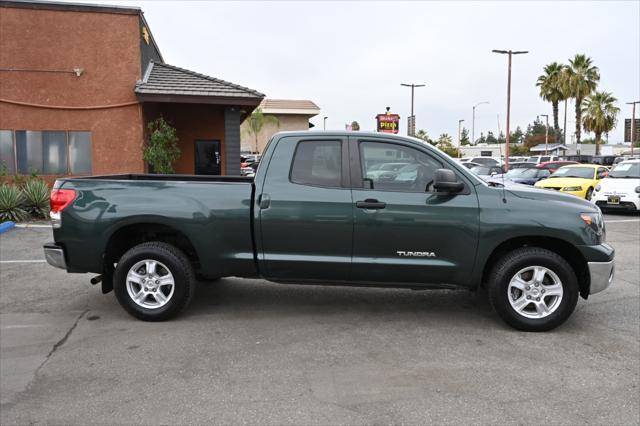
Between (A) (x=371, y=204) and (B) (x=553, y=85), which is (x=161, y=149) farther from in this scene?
(B) (x=553, y=85)

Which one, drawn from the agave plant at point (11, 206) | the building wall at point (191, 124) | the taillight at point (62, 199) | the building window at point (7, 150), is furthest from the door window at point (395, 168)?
the building window at point (7, 150)

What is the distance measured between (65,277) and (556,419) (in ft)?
20.5

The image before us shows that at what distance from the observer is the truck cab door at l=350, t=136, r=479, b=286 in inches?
196

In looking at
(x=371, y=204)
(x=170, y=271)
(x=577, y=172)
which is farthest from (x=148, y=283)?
(x=577, y=172)

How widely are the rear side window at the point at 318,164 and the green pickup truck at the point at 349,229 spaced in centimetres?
1

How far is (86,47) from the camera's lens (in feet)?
50.6

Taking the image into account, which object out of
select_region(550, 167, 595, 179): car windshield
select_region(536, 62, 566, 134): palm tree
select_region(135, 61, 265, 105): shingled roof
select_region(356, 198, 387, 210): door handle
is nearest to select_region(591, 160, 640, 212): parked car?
select_region(550, 167, 595, 179): car windshield

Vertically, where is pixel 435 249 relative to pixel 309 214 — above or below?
below

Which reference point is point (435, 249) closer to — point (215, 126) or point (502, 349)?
point (502, 349)

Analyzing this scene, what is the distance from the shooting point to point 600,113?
57469 millimetres

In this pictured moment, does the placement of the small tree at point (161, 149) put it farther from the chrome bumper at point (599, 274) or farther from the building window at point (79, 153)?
the chrome bumper at point (599, 274)

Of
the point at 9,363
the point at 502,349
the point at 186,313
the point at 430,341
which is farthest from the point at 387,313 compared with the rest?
the point at 9,363

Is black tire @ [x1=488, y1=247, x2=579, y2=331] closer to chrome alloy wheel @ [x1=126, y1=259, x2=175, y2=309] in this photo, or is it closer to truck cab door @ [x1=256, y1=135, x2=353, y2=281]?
truck cab door @ [x1=256, y1=135, x2=353, y2=281]

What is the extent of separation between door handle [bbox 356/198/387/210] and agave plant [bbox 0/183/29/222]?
10.4 metres
